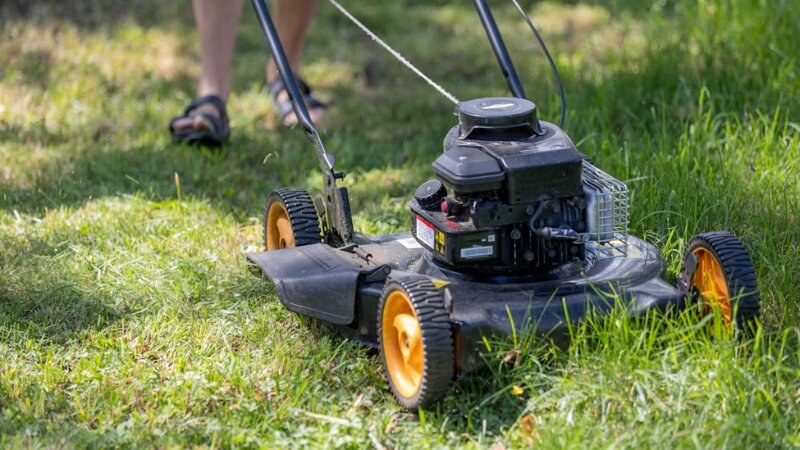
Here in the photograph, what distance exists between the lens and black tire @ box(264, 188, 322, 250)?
2.79 meters

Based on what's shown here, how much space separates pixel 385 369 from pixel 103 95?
2561 mm

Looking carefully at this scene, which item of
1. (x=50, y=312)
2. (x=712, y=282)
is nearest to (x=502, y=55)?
(x=712, y=282)

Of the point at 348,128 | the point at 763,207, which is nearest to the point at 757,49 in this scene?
the point at 763,207

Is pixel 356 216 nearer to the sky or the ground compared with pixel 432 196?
nearer to the ground

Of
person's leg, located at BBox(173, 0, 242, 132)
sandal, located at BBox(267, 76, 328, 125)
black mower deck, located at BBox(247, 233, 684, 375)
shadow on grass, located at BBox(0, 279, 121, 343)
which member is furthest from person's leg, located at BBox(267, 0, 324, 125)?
black mower deck, located at BBox(247, 233, 684, 375)

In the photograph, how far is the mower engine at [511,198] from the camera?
2.29 metres

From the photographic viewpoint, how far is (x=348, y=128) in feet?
13.9

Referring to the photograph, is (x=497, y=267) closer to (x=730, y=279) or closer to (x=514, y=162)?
(x=514, y=162)

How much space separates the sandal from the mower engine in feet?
6.17

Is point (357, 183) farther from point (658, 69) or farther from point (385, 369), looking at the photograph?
point (385, 369)

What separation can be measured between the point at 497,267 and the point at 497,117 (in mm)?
307

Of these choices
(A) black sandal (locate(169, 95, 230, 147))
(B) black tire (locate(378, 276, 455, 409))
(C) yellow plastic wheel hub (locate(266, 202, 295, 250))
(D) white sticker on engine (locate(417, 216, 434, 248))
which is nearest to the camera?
(B) black tire (locate(378, 276, 455, 409))

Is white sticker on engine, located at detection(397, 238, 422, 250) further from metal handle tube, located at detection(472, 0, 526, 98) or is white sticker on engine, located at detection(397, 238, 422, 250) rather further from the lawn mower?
metal handle tube, located at detection(472, 0, 526, 98)

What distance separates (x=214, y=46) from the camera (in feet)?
13.2
